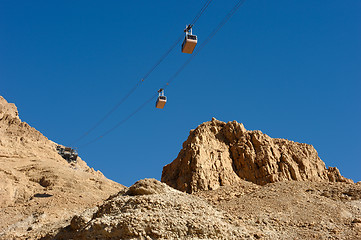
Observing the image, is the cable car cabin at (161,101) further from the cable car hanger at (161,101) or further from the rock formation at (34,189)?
the rock formation at (34,189)

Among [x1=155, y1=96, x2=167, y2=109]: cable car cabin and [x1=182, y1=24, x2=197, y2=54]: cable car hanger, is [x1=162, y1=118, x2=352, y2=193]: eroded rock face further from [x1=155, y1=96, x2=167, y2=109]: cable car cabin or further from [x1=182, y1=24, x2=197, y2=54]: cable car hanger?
[x1=182, y1=24, x2=197, y2=54]: cable car hanger

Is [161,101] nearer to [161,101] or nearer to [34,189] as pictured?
[161,101]

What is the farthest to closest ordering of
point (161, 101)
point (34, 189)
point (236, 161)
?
1. point (236, 161)
2. point (34, 189)
3. point (161, 101)

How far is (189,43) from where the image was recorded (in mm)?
21703

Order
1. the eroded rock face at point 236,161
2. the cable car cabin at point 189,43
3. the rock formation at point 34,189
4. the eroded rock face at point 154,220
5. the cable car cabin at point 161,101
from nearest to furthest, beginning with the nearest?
the eroded rock face at point 154,220, the cable car cabin at point 189,43, the cable car cabin at point 161,101, the rock formation at point 34,189, the eroded rock face at point 236,161

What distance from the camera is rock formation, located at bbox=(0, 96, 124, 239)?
2925cm

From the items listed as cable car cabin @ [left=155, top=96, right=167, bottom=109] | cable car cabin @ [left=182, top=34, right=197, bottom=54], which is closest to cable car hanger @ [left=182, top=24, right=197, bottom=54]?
cable car cabin @ [left=182, top=34, right=197, bottom=54]

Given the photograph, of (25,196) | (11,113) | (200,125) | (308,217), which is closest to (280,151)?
(200,125)

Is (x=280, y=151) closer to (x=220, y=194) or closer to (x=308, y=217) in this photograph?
(x=220, y=194)

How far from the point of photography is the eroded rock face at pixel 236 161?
114 feet

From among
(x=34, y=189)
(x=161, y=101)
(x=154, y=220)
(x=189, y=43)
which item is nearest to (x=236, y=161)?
(x=161, y=101)

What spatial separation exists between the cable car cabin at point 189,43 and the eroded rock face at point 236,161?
14.8 m

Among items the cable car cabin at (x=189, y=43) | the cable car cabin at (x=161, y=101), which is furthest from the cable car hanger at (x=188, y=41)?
the cable car cabin at (x=161, y=101)

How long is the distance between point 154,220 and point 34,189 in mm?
23318
